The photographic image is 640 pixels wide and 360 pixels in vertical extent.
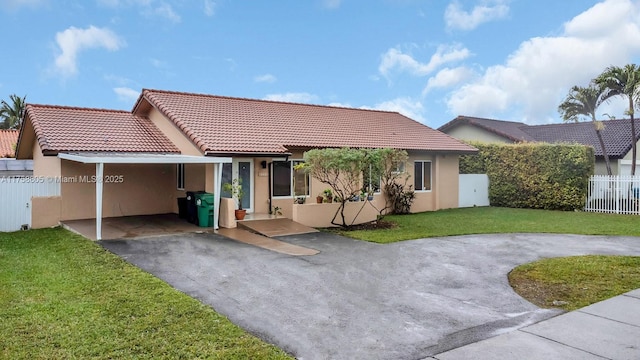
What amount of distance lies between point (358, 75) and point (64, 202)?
1494cm

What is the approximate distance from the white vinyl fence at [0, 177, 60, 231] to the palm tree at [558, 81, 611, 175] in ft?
88.4

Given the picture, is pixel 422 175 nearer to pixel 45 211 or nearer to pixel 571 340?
pixel 45 211

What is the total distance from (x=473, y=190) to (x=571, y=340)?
19.6 m

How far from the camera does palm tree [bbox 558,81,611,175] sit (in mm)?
23922

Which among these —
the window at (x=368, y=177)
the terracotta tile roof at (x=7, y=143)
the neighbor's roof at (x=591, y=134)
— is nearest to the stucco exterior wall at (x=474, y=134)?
the neighbor's roof at (x=591, y=134)

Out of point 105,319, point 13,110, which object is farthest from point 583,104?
point 13,110

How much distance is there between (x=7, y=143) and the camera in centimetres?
3309

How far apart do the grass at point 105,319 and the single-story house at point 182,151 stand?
4.60 m

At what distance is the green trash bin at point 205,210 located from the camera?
14727mm

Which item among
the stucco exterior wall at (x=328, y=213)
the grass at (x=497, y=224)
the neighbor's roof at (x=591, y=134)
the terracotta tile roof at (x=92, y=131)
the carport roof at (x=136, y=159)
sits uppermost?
the neighbor's roof at (x=591, y=134)

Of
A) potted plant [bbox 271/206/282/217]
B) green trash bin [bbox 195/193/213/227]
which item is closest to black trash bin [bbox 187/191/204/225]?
green trash bin [bbox 195/193/213/227]

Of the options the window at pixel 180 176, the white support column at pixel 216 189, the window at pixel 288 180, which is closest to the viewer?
the white support column at pixel 216 189

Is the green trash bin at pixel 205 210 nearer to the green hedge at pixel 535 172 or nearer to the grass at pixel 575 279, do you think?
the grass at pixel 575 279

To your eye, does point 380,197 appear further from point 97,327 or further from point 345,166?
point 97,327
